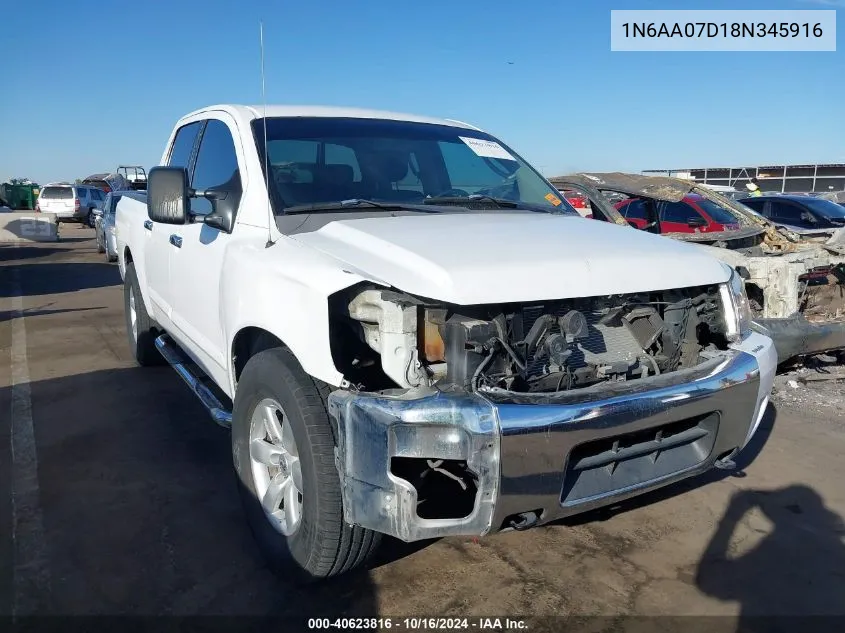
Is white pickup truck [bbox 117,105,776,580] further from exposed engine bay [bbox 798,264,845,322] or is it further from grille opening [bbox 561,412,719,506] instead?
exposed engine bay [bbox 798,264,845,322]

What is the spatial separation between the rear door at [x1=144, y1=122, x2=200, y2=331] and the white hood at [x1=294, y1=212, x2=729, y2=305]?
193 cm

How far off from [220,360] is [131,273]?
2.76m

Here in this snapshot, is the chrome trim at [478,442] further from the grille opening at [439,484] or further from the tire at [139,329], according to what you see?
the tire at [139,329]

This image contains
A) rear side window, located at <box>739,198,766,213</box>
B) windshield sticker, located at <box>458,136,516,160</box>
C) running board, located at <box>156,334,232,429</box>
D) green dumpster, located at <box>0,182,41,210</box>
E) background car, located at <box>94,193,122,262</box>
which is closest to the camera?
running board, located at <box>156,334,232,429</box>

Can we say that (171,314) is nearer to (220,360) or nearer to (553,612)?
(220,360)

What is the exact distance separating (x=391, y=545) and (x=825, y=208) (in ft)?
40.6

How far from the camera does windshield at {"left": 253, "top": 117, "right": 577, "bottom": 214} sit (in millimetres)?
3434

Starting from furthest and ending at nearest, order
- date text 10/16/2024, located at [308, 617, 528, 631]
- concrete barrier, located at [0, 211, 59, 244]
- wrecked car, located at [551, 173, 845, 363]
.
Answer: concrete barrier, located at [0, 211, 59, 244]
wrecked car, located at [551, 173, 845, 363]
date text 10/16/2024, located at [308, 617, 528, 631]

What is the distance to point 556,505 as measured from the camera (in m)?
2.36

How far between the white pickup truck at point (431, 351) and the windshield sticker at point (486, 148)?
0.55 meters

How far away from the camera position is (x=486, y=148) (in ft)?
13.8

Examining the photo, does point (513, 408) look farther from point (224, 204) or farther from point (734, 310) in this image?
point (224, 204)

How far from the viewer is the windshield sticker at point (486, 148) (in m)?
4.11

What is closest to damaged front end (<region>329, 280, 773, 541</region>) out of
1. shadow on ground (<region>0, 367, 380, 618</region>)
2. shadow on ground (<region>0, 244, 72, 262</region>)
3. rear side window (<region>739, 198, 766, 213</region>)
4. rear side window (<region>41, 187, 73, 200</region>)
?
shadow on ground (<region>0, 367, 380, 618</region>)
